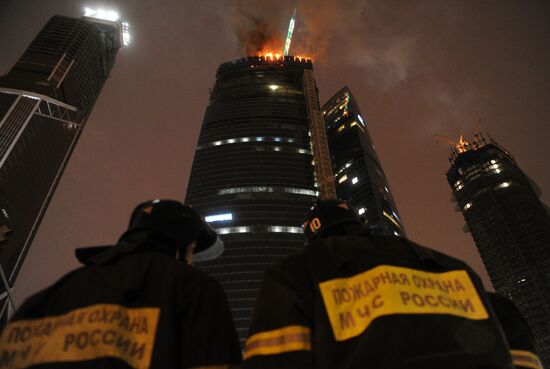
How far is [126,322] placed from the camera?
7.88ft

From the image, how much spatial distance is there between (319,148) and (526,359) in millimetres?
90210

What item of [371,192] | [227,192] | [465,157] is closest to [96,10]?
[227,192]

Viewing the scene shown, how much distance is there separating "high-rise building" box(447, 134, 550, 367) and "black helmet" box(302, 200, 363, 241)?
344ft

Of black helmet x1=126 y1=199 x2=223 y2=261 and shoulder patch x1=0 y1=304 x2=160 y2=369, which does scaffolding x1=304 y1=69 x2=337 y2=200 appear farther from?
shoulder patch x1=0 y1=304 x2=160 y2=369

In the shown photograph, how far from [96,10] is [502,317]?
506 feet

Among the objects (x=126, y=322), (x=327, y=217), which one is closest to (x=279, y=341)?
(x=126, y=322)

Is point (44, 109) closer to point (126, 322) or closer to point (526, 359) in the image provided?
point (126, 322)

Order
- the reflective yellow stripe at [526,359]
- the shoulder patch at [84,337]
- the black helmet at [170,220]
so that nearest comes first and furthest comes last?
1. the shoulder patch at [84,337]
2. the reflective yellow stripe at [526,359]
3. the black helmet at [170,220]

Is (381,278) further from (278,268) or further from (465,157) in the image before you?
(465,157)

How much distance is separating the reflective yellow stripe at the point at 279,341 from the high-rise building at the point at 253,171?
65.3 metres

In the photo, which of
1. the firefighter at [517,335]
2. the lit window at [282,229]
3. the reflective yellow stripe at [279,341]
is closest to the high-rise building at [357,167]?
the lit window at [282,229]

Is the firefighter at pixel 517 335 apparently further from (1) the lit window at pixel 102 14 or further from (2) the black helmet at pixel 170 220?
(1) the lit window at pixel 102 14

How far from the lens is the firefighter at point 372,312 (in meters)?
2.14

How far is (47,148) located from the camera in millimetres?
100875
